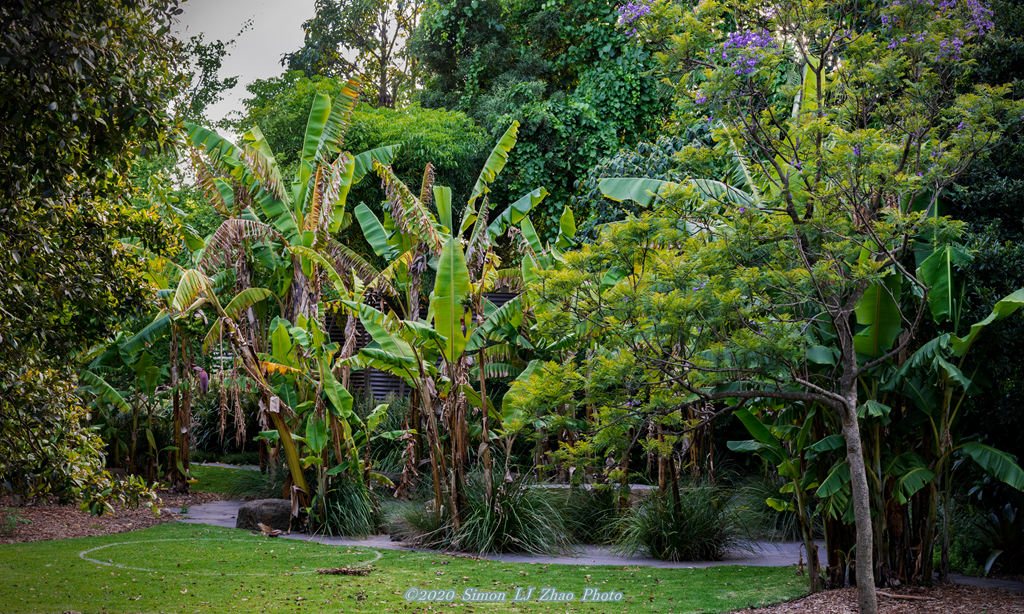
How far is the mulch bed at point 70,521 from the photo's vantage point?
10750 mm

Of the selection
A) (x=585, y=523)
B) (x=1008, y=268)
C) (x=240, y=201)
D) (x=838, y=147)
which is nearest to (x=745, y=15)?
(x=838, y=147)

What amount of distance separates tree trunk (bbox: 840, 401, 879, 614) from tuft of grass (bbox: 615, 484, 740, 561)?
126 inches

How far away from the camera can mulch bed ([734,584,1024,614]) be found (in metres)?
6.48

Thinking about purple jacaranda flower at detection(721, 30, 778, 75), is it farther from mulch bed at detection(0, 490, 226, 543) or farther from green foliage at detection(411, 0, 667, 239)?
green foliage at detection(411, 0, 667, 239)

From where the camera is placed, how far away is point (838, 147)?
17.9 feet

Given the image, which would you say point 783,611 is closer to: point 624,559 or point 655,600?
point 655,600

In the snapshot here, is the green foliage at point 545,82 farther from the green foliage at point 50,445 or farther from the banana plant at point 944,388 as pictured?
the green foliage at point 50,445

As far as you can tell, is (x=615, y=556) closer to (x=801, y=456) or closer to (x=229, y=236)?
(x=801, y=456)

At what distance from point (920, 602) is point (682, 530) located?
276 centimetres

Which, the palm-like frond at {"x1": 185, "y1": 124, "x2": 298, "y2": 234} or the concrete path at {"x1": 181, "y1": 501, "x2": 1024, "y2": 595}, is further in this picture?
the palm-like frond at {"x1": 185, "y1": 124, "x2": 298, "y2": 234}

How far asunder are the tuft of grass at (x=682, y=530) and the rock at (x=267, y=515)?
15.1ft

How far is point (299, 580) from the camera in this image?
7.81 meters

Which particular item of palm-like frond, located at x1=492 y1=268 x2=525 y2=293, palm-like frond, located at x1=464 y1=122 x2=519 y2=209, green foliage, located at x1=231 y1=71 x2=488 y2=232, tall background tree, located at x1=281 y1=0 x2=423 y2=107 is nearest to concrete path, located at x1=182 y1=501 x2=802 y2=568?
palm-like frond, located at x1=492 y1=268 x2=525 y2=293

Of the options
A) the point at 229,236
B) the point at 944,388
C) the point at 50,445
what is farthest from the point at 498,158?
the point at 50,445
